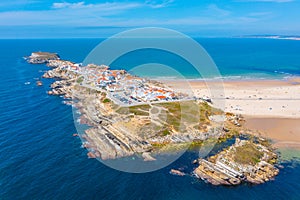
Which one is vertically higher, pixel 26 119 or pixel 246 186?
pixel 26 119

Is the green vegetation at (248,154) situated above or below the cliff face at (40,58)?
below

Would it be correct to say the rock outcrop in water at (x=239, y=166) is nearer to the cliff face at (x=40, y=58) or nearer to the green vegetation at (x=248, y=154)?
the green vegetation at (x=248, y=154)

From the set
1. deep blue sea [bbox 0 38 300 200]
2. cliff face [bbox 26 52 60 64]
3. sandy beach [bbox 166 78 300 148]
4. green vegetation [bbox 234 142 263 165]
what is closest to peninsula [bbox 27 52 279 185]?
green vegetation [bbox 234 142 263 165]

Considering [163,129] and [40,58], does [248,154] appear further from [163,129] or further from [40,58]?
[40,58]

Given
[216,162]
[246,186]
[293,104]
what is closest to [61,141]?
[216,162]

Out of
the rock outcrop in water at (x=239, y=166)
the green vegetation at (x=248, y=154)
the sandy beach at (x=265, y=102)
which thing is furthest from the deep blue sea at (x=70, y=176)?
the sandy beach at (x=265, y=102)

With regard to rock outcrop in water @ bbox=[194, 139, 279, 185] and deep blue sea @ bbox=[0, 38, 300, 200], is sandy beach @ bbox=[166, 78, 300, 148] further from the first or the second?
deep blue sea @ bbox=[0, 38, 300, 200]

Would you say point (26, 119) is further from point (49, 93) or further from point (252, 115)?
point (252, 115)
